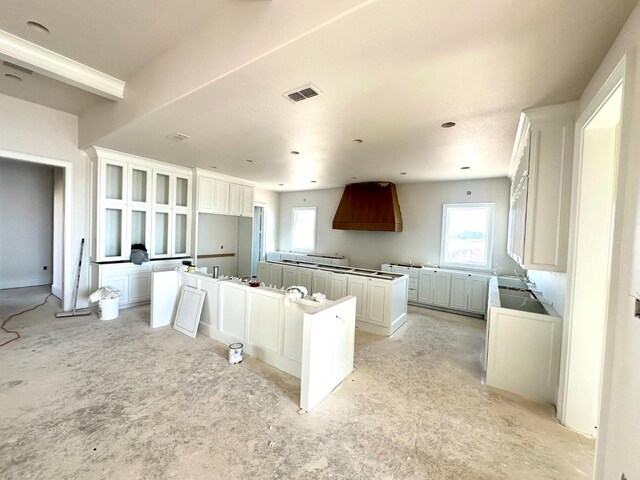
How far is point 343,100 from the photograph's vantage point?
232 cm

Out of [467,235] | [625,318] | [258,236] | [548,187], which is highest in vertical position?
[548,187]

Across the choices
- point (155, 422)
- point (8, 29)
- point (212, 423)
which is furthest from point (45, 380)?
point (8, 29)

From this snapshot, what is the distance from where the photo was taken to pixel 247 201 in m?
6.70

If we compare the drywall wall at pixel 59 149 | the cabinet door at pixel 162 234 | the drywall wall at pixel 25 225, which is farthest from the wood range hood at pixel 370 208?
the drywall wall at pixel 25 225

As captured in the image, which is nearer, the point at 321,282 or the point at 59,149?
the point at 59,149

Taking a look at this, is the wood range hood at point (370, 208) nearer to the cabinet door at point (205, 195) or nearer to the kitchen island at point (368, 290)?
the kitchen island at point (368, 290)

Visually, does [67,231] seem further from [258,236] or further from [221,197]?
[258,236]

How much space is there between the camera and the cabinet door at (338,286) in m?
4.39

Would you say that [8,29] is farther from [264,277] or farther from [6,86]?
[264,277]

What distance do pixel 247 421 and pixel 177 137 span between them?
3450 millimetres

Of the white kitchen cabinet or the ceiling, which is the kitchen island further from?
the ceiling

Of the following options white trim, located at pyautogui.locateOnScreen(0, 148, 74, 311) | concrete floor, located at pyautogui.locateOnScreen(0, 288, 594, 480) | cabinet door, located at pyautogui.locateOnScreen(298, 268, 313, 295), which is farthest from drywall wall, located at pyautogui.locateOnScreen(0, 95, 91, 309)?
cabinet door, located at pyautogui.locateOnScreen(298, 268, 313, 295)

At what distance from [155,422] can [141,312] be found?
3.07 meters

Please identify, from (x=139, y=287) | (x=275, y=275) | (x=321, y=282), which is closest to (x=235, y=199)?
(x=275, y=275)
